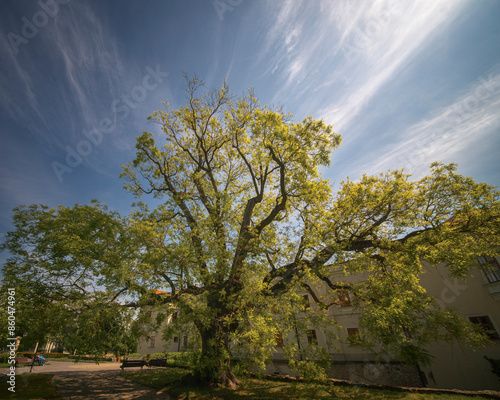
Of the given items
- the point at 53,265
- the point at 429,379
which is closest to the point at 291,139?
the point at 53,265

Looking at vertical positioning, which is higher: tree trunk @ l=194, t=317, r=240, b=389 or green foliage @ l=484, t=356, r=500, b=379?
tree trunk @ l=194, t=317, r=240, b=389

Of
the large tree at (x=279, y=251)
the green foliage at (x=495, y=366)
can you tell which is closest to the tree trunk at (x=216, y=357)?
the large tree at (x=279, y=251)

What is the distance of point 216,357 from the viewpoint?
8.69 m

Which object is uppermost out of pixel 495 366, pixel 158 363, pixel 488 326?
pixel 488 326

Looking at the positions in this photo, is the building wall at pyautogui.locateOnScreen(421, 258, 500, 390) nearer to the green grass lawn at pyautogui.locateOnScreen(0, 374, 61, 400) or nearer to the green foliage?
the green foliage

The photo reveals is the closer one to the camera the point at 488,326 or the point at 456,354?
the point at 488,326

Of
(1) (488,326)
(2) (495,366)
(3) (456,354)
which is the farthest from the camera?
(3) (456,354)

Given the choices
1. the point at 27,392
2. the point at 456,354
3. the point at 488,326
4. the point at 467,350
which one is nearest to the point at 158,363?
the point at 27,392

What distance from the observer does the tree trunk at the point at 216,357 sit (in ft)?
28.1

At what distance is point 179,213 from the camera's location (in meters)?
13.2

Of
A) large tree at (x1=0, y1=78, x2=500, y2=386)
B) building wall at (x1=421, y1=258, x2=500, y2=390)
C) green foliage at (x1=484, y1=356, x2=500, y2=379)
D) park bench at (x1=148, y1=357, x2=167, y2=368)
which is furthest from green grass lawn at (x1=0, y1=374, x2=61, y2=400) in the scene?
green foliage at (x1=484, y1=356, x2=500, y2=379)

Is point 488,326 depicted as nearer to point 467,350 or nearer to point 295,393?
point 467,350

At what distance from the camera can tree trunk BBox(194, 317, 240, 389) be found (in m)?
8.57

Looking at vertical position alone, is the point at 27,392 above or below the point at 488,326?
above
